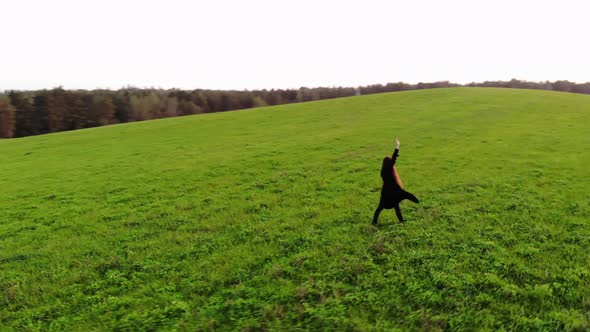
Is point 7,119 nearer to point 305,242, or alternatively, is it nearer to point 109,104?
point 109,104

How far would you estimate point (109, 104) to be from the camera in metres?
76.5

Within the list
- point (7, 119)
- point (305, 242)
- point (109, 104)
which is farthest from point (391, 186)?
point (109, 104)

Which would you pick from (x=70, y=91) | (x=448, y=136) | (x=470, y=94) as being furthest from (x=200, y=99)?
(x=448, y=136)

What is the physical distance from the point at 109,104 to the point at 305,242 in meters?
81.6

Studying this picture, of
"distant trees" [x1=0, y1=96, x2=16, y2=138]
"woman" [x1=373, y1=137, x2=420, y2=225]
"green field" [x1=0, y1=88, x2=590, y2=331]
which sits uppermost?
"distant trees" [x1=0, y1=96, x2=16, y2=138]

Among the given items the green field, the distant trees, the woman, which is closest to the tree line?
the distant trees

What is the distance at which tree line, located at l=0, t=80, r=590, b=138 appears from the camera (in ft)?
225

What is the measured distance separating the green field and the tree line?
189 feet

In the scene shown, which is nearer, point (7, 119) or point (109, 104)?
point (7, 119)

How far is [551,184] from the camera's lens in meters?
13.8

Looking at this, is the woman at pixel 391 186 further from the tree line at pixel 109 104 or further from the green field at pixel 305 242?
the tree line at pixel 109 104

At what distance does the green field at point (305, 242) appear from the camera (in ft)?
22.0

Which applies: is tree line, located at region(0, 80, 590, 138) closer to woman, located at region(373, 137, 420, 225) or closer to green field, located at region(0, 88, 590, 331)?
green field, located at region(0, 88, 590, 331)

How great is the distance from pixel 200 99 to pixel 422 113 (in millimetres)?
71938
